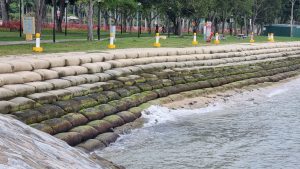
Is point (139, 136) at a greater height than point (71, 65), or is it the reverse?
point (71, 65)

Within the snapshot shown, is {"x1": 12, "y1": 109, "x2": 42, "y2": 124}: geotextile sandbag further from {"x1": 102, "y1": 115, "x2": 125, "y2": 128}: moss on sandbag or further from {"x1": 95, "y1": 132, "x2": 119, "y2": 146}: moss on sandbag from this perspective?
{"x1": 102, "y1": 115, "x2": 125, "y2": 128}: moss on sandbag

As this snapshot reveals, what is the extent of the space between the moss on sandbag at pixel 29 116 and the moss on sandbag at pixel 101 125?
1.71 metres

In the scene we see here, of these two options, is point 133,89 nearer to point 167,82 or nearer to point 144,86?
point 144,86

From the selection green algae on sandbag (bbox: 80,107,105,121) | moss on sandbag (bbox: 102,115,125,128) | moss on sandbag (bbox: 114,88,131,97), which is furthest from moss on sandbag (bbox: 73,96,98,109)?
moss on sandbag (bbox: 114,88,131,97)

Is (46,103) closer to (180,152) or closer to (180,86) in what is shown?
(180,152)

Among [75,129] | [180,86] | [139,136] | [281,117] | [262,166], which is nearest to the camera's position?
[262,166]

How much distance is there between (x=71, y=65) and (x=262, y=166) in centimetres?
741

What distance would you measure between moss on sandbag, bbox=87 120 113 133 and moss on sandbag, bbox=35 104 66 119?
901mm

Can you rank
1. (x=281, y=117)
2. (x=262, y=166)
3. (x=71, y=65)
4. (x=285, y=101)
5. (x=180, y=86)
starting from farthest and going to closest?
(x=285, y=101)
(x=180, y=86)
(x=281, y=117)
(x=71, y=65)
(x=262, y=166)

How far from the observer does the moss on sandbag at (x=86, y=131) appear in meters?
13.5

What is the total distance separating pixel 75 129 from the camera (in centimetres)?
1354

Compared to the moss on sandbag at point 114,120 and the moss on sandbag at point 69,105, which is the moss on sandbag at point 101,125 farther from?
the moss on sandbag at point 69,105

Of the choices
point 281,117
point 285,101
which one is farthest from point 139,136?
point 285,101

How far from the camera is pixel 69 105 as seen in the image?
14570 mm
